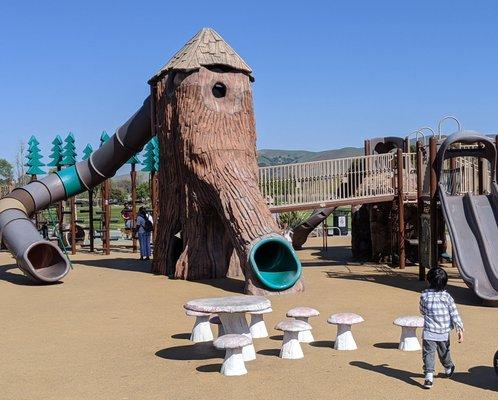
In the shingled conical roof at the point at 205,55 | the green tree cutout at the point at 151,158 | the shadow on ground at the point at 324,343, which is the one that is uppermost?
the shingled conical roof at the point at 205,55

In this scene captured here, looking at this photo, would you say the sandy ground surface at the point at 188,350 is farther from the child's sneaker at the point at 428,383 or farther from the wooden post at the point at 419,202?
the wooden post at the point at 419,202

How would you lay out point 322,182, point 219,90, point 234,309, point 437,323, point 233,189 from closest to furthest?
point 437,323 < point 234,309 < point 233,189 < point 219,90 < point 322,182

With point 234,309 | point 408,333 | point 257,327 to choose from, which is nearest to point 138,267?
point 257,327

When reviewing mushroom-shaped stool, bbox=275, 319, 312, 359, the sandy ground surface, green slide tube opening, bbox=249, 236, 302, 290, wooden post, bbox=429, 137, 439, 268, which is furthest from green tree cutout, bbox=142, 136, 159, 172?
mushroom-shaped stool, bbox=275, 319, 312, 359

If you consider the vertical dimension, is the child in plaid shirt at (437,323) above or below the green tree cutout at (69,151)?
below

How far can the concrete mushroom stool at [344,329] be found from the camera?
7.28 m

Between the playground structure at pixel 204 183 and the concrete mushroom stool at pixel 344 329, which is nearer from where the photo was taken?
the concrete mushroom stool at pixel 344 329

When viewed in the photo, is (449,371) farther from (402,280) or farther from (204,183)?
(204,183)

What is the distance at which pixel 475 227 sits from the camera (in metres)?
11.8

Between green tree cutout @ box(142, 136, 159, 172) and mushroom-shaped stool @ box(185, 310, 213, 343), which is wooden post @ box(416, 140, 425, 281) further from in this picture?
green tree cutout @ box(142, 136, 159, 172)

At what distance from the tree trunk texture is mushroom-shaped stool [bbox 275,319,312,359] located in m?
5.43

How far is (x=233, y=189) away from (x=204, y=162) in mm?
969

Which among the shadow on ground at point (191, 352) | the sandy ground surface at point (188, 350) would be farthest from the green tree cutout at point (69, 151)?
the shadow on ground at point (191, 352)

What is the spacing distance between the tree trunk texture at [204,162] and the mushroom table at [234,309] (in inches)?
205
